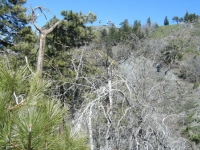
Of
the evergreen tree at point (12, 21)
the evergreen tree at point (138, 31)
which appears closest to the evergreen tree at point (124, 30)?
the evergreen tree at point (138, 31)

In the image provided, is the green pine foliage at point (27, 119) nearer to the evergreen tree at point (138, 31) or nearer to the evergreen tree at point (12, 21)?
the evergreen tree at point (12, 21)

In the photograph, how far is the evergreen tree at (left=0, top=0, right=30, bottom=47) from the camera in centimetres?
1039

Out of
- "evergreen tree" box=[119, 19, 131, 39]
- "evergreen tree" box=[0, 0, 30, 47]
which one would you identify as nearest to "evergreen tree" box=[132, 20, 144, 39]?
"evergreen tree" box=[119, 19, 131, 39]

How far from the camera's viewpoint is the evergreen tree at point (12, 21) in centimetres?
1039

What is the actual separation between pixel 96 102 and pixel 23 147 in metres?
1.96

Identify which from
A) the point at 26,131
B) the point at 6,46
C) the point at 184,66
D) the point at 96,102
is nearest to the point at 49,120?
the point at 26,131

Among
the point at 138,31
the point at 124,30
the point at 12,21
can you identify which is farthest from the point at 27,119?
the point at 124,30

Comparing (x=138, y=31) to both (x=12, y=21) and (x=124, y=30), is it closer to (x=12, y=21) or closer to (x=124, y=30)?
(x=124, y=30)

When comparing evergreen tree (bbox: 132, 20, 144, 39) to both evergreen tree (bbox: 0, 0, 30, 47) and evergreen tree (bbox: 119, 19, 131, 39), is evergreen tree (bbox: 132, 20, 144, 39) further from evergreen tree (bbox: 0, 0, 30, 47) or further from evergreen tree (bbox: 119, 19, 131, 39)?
evergreen tree (bbox: 0, 0, 30, 47)

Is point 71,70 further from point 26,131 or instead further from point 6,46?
point 26,131

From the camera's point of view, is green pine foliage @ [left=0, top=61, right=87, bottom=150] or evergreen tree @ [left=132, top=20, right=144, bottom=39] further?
evergreen tree @ [left=132, top=20, right=144, bottom=39]

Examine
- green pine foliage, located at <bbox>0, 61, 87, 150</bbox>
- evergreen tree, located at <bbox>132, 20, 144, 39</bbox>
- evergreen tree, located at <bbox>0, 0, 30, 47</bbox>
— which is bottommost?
green pine foliage, located at <bbox>0, 61, 87, 150</bbox>

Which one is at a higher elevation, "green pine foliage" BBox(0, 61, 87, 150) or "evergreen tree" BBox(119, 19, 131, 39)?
"evergreen tree" BBox(119, 19, 131, 39)

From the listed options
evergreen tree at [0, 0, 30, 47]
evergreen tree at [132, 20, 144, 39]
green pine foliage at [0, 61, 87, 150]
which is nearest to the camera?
green pine foliage at [0, 61, 87, 150]
